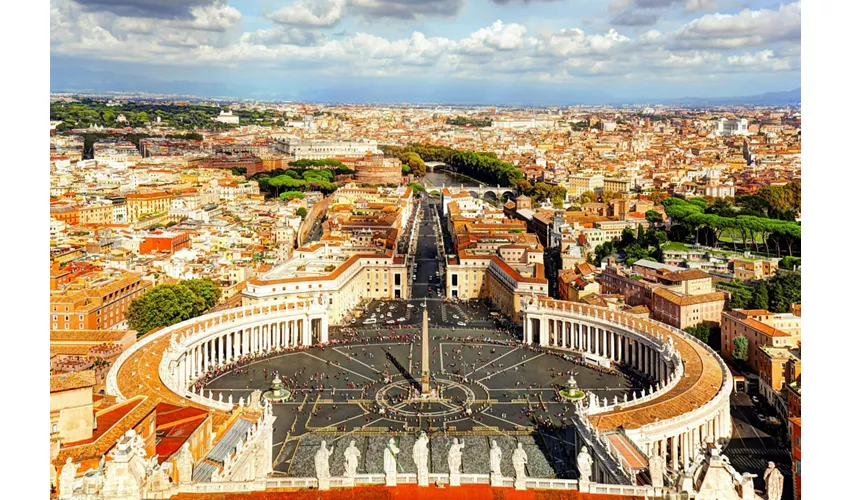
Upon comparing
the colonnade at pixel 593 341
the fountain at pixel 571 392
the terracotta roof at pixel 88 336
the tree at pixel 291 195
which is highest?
the tree at pixel 291 195

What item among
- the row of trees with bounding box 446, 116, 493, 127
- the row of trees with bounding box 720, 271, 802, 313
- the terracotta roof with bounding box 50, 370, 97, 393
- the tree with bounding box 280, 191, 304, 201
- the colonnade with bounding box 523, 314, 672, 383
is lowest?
the colonnade with bounding box 523, 314, 672, 383

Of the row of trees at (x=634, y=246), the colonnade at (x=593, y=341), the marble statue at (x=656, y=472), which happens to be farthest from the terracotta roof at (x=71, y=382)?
the row of trees at (x=634, y=246)

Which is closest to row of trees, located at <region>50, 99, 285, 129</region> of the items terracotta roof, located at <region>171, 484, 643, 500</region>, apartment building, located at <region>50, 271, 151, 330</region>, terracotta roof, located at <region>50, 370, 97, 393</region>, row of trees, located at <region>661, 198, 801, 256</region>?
apartment building, located at <region>50, 271, 151, 330</region>

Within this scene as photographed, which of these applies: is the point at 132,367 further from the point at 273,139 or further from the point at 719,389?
the point at 273,139

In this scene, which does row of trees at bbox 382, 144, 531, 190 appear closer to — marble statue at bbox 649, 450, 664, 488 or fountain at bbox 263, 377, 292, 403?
fountain at bbox 263, 377, 292, 403

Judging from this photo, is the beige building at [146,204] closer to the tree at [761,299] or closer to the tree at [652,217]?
the tree at [652,217]

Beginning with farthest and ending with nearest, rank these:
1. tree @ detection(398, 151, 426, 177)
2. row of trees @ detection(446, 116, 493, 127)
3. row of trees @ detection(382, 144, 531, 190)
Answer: row of trees @ detection(446, 116, 493, 127)
tree @ detection(398, 151, 426, 177)
row of trees @ detection(382, 144, 531, 190)

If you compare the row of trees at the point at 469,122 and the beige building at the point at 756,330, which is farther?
the row of trees at the point at 469,122
